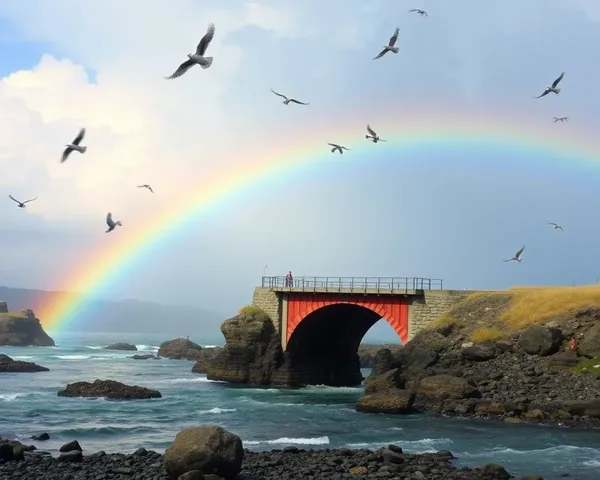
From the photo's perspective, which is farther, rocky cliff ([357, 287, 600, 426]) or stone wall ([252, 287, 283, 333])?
stone wall ([252, 287, 283, 333])

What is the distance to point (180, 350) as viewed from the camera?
14425cm

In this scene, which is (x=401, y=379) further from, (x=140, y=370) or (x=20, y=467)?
(x=140, y=370)

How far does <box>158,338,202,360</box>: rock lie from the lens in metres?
141

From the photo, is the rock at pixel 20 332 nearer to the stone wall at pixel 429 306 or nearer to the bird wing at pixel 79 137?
the stone wall at pixel 429 306

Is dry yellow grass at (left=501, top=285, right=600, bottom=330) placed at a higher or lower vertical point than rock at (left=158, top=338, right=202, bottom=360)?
higher

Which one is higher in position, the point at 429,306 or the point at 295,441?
the point at 429,306

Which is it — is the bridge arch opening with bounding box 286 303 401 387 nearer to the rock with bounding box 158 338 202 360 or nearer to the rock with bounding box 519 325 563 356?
the rock with bounding box 519 325 563 356

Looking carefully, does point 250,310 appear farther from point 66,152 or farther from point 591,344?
point 66,152

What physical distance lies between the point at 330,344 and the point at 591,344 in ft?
128

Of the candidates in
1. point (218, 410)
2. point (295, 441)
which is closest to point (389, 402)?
point (295, 441)

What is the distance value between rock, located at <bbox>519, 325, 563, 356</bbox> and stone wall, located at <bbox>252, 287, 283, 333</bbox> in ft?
103

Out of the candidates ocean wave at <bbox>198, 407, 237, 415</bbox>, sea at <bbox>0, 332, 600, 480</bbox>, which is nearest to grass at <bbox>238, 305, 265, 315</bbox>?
sea at <bbox>0, 332, 600, 480</bbox>

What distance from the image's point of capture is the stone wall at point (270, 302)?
77.2m

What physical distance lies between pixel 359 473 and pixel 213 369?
50.8 meters
